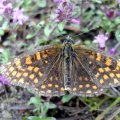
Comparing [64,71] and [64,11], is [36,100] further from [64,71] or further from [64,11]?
[64,11]

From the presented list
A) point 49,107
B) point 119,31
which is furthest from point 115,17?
point 49,107

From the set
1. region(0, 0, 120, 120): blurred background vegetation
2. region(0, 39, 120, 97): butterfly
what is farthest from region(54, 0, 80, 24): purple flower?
region(0, 39, 120, 97): butterfly

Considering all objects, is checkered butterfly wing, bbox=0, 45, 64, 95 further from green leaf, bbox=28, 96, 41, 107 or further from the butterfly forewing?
green leaf, bbox=28, 96, 41, 107

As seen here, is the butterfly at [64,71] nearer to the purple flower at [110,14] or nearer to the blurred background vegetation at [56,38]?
the blurred background vegetation at [56,38]

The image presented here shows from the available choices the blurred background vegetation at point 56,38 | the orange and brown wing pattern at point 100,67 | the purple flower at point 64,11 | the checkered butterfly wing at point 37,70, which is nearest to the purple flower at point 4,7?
the blurred background vegetation at point 56,38

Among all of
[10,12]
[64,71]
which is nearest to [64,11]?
[10,12]

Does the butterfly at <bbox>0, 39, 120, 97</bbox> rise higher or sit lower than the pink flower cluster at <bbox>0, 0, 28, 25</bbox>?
lower

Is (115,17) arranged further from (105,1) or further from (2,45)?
(2,45)
